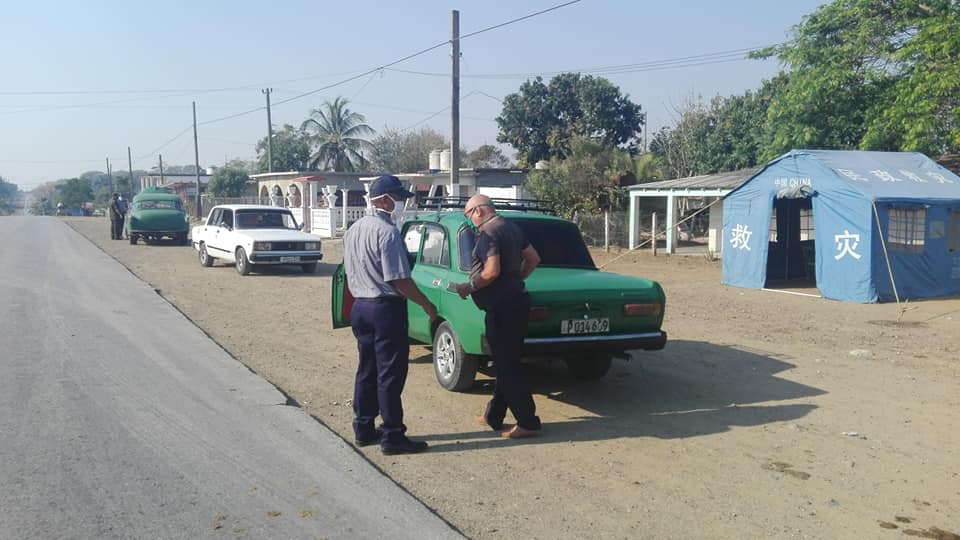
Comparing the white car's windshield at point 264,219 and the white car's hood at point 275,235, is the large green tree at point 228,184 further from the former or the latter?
the white car's hood at point 275,235

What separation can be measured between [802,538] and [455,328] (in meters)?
3.42

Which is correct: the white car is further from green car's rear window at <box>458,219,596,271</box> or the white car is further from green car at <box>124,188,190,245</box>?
green car's rear window at <box>458,219,596,271</box>

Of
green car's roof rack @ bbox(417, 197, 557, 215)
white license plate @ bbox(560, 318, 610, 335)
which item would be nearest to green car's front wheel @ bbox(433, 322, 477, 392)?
white license plate @ bbox(560, 318, 610, 335)

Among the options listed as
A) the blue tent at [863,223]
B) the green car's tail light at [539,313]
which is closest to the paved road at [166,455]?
the green car's tail light at [539,313]

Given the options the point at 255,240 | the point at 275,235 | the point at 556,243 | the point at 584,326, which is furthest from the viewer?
the point at 275,235

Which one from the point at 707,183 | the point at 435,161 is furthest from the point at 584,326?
the point at 435,161

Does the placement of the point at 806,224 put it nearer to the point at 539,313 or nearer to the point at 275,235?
the point at 275,235

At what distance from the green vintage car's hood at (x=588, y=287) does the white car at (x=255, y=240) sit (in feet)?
35.8

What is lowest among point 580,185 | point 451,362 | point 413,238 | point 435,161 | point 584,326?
point 451,362

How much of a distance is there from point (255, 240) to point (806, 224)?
12.4 metres

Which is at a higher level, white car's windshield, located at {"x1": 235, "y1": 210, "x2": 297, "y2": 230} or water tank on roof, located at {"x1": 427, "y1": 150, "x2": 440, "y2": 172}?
water tank on roof, located at {"x1": 427, "y1": 150, "x2": 440, "y2": 172}

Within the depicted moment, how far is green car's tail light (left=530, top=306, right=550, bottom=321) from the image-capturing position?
6.48 m

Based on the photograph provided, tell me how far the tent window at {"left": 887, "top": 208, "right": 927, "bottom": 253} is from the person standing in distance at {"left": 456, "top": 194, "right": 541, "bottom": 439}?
418 inches

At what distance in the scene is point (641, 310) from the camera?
6906 millimetres
